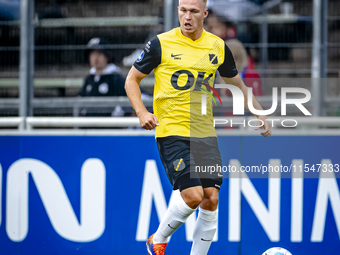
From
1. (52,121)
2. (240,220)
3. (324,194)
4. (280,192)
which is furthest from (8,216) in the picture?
(324,194)

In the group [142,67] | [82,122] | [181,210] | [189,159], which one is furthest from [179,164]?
[82,122]

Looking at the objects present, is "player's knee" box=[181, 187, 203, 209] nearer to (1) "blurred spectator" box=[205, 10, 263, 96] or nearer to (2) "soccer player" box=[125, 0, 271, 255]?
(2) "soccer player" box=[125, 0, 271, 255]

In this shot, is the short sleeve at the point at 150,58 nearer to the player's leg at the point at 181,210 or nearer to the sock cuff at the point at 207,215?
the player's leg at the point at 181,210

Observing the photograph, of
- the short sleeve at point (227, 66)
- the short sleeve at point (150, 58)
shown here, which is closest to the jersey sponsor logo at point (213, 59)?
the short sleeve at point (227, 66)

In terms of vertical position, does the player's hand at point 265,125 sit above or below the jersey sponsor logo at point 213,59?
below

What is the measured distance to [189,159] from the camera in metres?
3.68

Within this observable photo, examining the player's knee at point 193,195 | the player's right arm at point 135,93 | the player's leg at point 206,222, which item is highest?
the player's right arm at point 135,93

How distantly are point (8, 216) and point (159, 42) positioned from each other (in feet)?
6.90

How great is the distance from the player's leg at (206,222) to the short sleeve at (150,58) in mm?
1014

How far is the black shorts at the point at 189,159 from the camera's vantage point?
368 centimetres

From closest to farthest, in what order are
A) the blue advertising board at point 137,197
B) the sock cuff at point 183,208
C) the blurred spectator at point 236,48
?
the sock cuff at point 183,208 → the blue advertising board at point 137,197 → the blurred spectator at point 236,48

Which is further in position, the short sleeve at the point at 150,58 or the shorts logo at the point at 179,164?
the short sleeve at the point at 150,58

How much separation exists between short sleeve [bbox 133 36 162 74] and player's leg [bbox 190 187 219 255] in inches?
39.9

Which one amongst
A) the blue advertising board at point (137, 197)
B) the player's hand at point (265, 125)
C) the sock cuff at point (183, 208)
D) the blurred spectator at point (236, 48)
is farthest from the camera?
the blurred spectator at point (236, 48)
